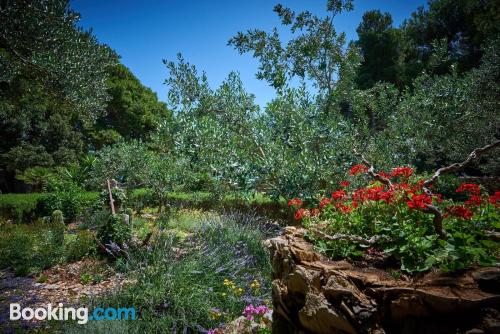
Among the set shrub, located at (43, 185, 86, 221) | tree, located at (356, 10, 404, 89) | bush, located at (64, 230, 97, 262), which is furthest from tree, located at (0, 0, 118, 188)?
tree, located at (356, 10, 404, 89)

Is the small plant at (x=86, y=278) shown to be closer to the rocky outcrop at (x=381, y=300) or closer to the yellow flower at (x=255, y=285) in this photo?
the yellow flower at (x=255, y=285)

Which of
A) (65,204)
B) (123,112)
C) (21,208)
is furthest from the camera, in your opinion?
(123,112)

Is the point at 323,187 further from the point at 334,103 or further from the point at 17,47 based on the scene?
the point at 17,47

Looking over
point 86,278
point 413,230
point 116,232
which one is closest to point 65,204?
point 116,232

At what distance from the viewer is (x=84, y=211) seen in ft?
Result: 43.5

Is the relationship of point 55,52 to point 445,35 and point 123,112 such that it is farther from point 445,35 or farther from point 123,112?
point 445,35

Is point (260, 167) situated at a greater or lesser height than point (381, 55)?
lesser

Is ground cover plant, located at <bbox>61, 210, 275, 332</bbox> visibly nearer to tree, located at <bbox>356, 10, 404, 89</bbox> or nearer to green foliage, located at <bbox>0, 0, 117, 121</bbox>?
green foliage, located at <bbox>0, 0, 117, 121</bbox>

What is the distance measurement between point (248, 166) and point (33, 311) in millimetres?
4600

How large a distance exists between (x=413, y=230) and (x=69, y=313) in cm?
516

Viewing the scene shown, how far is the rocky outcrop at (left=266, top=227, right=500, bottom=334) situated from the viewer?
1611mm

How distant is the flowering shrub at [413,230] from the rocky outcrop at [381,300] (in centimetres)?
15

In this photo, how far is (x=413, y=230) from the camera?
2.41m

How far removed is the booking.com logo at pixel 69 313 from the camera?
410cm
